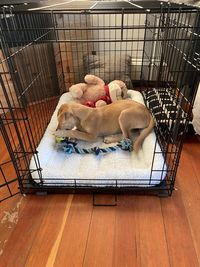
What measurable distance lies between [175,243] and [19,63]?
156cm

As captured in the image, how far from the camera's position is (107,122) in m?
1.43

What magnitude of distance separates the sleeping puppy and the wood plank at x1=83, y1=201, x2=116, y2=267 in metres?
0.43

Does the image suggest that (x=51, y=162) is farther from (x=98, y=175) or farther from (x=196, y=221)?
(x=196, y=221)

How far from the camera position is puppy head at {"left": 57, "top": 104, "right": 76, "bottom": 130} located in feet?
4.24

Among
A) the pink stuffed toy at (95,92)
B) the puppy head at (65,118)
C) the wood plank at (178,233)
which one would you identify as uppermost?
the puppy head at (65,118)

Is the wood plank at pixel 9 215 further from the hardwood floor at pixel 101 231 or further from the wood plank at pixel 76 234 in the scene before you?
the wood plank at pixel 76 234

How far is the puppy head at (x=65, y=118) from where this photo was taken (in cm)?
129

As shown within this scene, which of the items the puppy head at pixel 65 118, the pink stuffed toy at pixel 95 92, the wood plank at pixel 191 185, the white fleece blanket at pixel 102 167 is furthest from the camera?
the pink stuffed toy at pixel 95 92

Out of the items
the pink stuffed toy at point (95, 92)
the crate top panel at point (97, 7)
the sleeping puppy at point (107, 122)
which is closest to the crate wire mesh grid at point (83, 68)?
the crate top panel at point (97, 7)

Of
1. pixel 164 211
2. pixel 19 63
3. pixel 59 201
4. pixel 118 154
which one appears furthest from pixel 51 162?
pixel 19 63

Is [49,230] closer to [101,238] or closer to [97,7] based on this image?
[101,238]

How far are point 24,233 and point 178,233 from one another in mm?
688

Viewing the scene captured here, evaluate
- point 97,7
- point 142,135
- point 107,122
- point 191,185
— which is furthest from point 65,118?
point 191,185

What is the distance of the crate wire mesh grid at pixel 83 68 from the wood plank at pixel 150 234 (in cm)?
8
